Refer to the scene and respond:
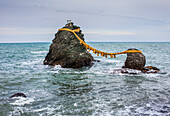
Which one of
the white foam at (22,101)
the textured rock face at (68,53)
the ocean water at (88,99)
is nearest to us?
the ocean water at (88,99)

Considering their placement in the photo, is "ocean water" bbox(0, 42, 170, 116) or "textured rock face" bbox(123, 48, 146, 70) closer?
"ocean water" bbox(0, 42, 170, 116)

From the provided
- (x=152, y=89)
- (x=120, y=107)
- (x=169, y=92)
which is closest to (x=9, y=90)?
(x=120, y=107)

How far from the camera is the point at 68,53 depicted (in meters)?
13.5

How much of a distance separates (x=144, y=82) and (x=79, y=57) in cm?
612

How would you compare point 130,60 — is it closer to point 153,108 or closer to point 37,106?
point 153,108

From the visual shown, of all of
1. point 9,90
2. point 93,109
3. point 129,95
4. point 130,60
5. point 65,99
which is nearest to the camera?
point 93,109

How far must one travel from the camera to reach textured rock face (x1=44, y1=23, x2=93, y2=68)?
1337 cm

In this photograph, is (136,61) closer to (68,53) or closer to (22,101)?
(68,53)

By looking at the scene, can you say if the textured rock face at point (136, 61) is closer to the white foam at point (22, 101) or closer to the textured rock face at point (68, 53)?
the textured rock face at point (68, 53)

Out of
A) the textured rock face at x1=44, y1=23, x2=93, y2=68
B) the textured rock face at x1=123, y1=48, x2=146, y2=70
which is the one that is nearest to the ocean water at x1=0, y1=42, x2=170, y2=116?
the textured rock face at x1=123, y1=48, x2=146, y2=70

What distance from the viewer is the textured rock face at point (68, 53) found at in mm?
13367

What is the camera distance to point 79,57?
13.5m

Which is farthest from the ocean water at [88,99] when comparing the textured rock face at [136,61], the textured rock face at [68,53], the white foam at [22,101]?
the textured rock face at [68,53]

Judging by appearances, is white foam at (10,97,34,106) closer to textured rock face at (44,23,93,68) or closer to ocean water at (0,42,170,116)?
ocean water at (0,42,170,116)
